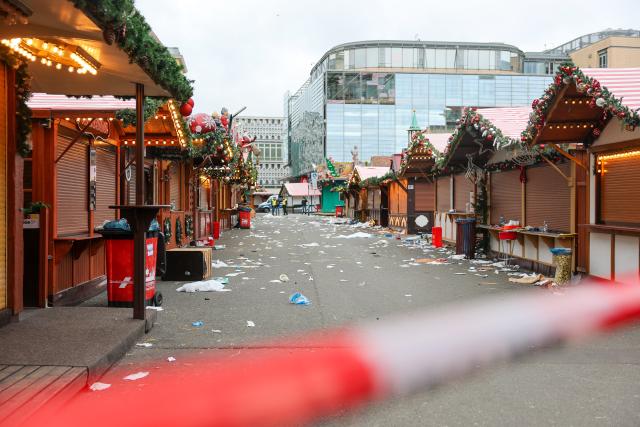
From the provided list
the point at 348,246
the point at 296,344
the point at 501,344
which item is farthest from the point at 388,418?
the point at 348,246

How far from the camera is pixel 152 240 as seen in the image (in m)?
8.24

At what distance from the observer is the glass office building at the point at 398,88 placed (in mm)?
102875

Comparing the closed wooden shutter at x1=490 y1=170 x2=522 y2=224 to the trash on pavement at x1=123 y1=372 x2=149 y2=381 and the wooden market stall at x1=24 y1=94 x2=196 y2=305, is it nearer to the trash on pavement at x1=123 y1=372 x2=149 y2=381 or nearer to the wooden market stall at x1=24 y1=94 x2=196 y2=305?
the wooden market stall at x1=24 y1=94 x2=196 y2=305

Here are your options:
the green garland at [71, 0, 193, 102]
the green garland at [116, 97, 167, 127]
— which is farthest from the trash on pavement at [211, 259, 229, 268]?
the green garland at [71, 0, 193, 102]

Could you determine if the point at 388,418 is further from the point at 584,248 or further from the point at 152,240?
the point at 584,248

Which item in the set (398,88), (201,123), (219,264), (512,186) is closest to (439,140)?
(512,186)

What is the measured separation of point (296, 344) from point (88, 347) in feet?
7.28

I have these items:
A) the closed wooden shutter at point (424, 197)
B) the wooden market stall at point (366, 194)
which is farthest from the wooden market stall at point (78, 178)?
the wooden market stall at point (366, 194)

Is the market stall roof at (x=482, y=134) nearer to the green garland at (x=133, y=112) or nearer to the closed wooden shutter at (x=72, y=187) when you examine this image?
the green garland at (x=133, y=112)

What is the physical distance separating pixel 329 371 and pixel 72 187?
584 centimetres

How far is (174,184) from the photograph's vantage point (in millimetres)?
17641

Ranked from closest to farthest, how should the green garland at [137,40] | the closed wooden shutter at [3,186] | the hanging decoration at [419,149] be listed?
the green garland at [137,40] → the closed wooden shutter at [3,186] → the hanging decoration at [419,149]

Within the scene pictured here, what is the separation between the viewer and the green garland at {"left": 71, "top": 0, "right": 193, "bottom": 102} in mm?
4598

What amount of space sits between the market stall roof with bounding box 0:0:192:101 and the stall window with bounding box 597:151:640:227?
7.32m
